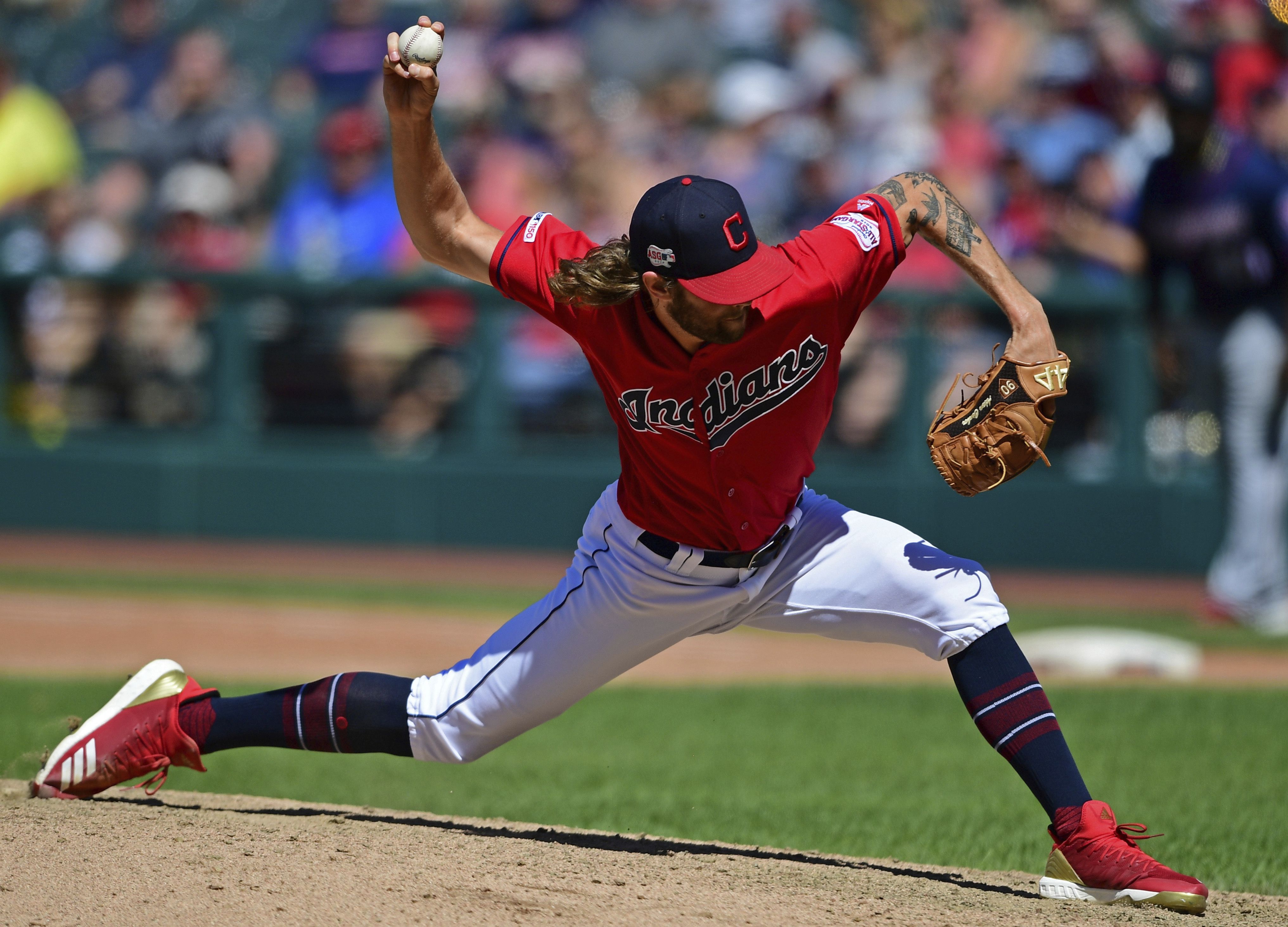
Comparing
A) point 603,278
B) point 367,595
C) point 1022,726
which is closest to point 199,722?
point 603,278

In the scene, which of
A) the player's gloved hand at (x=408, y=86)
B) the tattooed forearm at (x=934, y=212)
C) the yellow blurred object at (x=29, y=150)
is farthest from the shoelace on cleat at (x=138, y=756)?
the yellow blurred object at (x=29, y=150)

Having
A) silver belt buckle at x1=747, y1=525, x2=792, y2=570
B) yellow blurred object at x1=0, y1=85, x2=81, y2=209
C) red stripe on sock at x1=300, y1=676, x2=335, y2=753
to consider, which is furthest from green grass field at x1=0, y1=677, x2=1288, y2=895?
yellow blurred object at x1=0, y1=85, x2=81, y2=209

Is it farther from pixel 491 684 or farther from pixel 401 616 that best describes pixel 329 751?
pixel 401 616

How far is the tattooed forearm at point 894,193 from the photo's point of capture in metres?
3.59

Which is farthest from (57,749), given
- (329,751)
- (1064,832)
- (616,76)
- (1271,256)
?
(616,76)

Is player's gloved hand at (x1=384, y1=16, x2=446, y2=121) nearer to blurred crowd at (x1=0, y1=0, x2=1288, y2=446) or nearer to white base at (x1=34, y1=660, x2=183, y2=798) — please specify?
white base at (x1=34, y1=660, x2=183, y2=798)

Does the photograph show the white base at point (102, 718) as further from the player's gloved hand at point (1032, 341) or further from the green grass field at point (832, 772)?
the player's gloved hand at point (1032, 341)

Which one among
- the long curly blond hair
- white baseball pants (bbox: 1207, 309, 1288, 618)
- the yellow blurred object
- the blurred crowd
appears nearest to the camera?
the long curly blond hair

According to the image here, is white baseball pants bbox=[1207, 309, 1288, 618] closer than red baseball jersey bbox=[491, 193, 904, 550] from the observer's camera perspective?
No

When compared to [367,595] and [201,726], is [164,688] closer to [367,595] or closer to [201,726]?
[201,726]

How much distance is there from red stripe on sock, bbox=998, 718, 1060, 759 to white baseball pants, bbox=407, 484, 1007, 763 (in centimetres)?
24

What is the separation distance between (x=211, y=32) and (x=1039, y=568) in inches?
356

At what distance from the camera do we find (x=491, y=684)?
356 cm

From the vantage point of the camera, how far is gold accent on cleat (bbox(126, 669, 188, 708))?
3912mm
